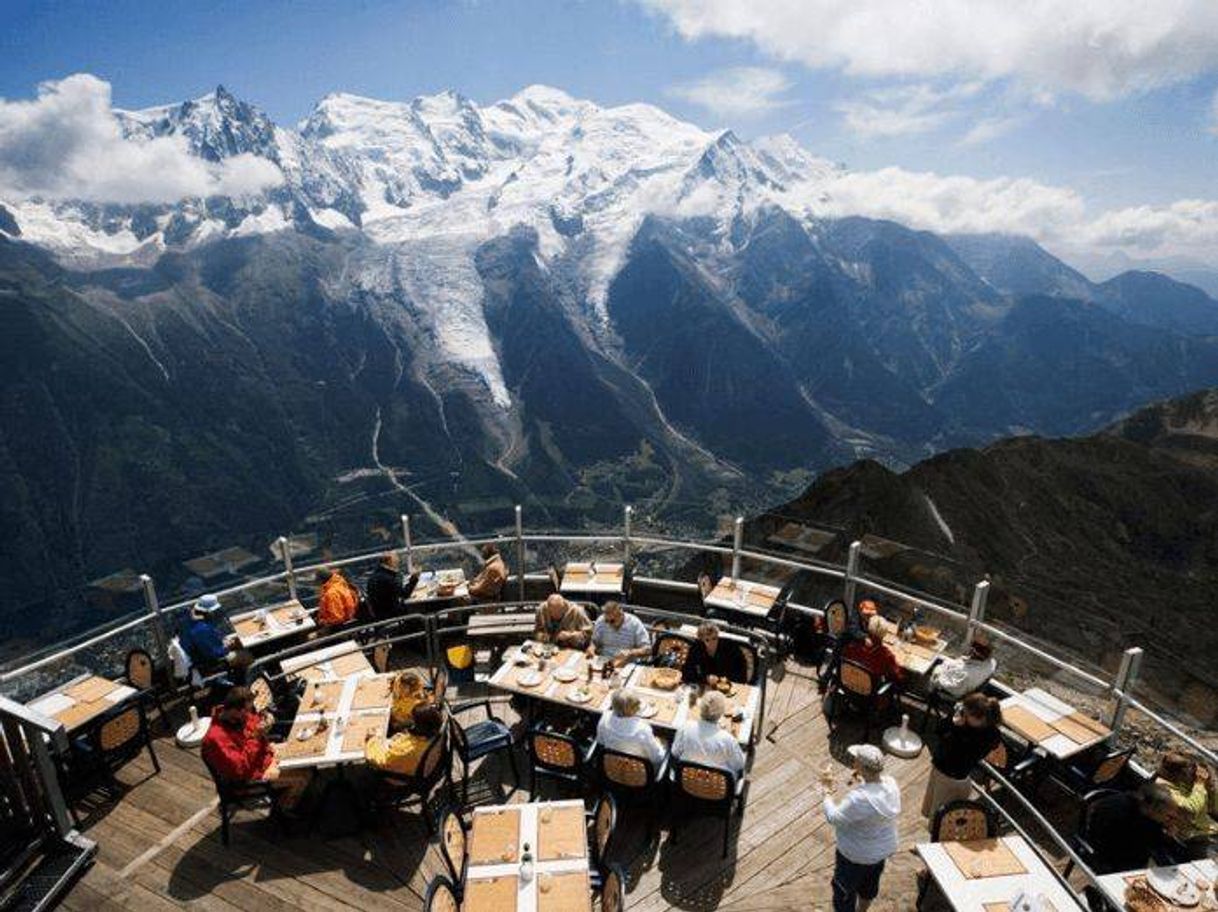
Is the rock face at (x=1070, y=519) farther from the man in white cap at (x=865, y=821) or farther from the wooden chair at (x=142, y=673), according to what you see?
the wooden chair at (x=142, y=673)

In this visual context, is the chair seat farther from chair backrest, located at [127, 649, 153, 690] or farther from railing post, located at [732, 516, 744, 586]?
railing post, located at [732, 516, 744, 586]

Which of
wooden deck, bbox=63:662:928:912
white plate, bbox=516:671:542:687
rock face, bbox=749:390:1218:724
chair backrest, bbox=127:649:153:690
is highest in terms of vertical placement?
chair backrest, bbox=127:649:153:690

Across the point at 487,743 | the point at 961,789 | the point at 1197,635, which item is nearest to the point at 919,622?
the point at 961,789

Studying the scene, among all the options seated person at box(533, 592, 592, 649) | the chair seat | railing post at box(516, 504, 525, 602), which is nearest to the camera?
the chair seat

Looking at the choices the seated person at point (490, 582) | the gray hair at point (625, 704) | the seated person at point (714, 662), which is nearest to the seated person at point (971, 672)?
the seated person at point (714, 662)

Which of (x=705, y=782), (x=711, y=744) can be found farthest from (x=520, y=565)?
(x=705, y=782)

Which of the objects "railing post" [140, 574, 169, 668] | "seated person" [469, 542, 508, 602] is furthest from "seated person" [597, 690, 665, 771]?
"railing post" [140, 574, 169, 668]

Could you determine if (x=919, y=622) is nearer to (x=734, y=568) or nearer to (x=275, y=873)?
(x=734, y=568)
